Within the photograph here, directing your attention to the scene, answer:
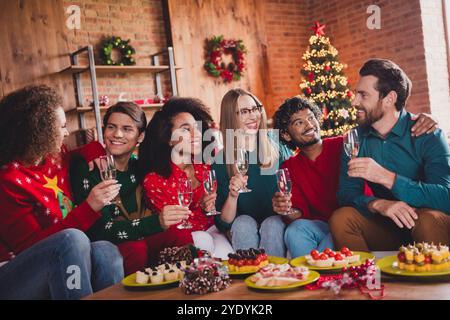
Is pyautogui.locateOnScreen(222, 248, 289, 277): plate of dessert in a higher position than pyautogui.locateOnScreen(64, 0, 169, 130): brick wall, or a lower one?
lower

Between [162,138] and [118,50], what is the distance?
3.27 metres

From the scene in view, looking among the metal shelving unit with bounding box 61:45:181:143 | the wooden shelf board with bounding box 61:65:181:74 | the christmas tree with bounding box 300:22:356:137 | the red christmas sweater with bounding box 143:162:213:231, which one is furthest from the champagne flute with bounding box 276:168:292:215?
the christmas tree with bounding box 300:22:356:137

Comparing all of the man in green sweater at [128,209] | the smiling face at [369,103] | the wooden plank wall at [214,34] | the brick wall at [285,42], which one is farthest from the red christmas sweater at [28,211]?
the brick wall at [285,42]

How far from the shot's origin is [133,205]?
2701 mm

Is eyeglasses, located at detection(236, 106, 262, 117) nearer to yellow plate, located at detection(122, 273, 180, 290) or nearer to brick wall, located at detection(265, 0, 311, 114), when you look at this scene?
yellow plate, located at detection(122, 273, 180, 290)

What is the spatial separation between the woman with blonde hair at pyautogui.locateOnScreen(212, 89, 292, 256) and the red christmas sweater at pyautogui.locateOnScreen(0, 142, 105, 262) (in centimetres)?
79

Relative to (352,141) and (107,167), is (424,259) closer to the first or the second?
(352,141)

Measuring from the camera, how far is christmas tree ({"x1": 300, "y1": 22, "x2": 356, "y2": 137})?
6090mm

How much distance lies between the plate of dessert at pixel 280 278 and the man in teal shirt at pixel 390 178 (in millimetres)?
595

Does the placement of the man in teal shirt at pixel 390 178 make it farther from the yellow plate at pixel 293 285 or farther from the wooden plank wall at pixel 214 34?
the wooden plank wall at pixel 214 34
